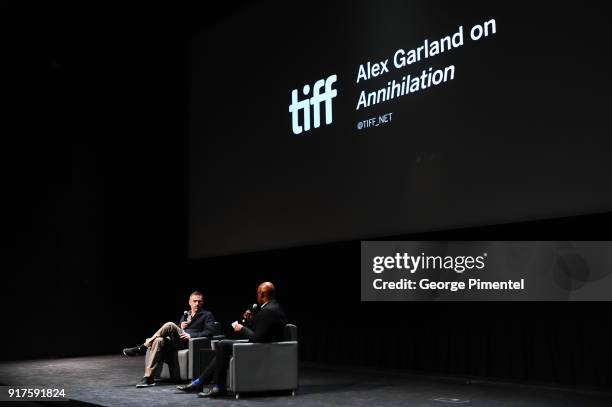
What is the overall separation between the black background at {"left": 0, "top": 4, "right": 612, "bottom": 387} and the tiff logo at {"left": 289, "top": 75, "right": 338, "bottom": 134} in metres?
1.24

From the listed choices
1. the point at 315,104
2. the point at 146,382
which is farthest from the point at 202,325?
the point at 315,104

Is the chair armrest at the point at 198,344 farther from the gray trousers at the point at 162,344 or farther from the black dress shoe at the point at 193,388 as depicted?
the black dress shoe at the point at 193,388

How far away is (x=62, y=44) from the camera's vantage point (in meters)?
9.26

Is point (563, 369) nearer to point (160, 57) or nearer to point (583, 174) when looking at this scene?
point (583, 174)

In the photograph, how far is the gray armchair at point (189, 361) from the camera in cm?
572

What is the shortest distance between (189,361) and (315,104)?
2.86 meters

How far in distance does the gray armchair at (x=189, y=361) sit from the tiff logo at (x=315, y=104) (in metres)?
2.40

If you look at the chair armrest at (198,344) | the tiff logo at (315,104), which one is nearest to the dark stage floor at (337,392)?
the chair armrest at (198,344)

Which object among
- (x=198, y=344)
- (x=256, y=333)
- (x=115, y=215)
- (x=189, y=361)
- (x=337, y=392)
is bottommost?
(x=337, y=392)

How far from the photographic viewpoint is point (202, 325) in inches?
239

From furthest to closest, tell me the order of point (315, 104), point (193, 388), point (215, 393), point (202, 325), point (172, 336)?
point (315, 104), point (202, 325), point (172, 336), point (193, 388), point (215, 393)

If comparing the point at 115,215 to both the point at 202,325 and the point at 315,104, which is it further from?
the point at 202,325

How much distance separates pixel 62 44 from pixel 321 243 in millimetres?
4665

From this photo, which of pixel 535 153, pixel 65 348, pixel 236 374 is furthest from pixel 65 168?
pixel 535 153
